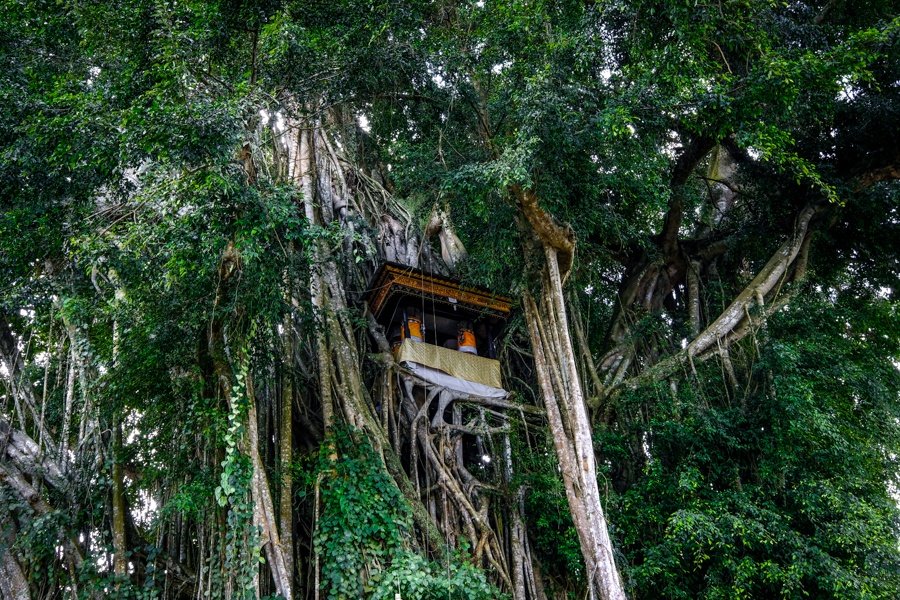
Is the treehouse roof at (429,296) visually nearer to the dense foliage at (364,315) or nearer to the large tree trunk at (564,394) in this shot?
the dense foliage at (364,315)

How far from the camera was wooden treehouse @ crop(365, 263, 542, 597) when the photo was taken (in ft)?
18.6

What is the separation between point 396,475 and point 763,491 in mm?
2642

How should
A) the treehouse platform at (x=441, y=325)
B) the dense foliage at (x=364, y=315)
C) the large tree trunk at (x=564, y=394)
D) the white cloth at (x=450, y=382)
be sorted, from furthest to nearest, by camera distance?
1. the treehouse platform at (x=441, y=325)
2. the white cloth at (x=450, y=382)
3. the dense foliage at (x=364, y=315)
4. the large tree trunk at (x=564, y=394)

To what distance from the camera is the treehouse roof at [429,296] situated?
22.1ft

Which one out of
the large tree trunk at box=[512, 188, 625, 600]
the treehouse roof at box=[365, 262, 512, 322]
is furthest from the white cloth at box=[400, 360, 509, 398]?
the large tree trunk at box=[512, 188, 625, 600]

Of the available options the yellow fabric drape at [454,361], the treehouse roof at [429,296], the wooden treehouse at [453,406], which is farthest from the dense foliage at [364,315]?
the yellow fabric drape at [454,361]

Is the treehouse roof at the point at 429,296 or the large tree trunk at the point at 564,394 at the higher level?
the treehouse roof at the point at 429,296

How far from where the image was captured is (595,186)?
19.0 ft

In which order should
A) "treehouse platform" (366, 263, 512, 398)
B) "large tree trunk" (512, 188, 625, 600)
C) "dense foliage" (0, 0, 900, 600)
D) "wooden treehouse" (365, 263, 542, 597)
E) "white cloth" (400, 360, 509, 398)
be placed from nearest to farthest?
"large tree trunk" (512, 188, 625, 600) < "dense foliage" (0, 0, 900, 600) < "wooden treehouse" (365, 263, 542, 597) < "white cloth" (400, 360, 509, 398) < "treehouse platform" (366, 263, 512, 398)

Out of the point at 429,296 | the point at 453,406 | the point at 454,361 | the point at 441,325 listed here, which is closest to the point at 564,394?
the point at 453,406

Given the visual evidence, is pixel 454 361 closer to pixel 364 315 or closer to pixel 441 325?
pixel 441 325

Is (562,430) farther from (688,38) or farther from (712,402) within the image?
(688,38)

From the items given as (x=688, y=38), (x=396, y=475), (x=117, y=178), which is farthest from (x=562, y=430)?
(x=117, y=178)

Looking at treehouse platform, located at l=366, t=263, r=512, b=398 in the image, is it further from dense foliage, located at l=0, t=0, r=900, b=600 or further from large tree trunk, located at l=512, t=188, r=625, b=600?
large tree trunk, located at l=512, t=188, r=625, b=600
